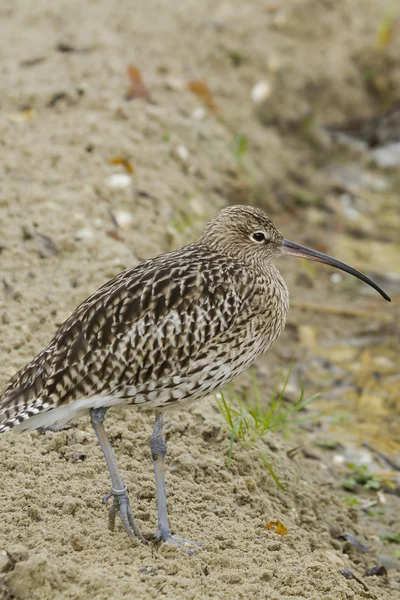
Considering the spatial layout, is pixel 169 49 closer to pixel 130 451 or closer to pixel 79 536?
pixel 130 451

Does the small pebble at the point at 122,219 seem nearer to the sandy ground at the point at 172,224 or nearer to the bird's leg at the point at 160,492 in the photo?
the sandy ground at the point at 172,224

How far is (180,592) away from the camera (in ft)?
16.2

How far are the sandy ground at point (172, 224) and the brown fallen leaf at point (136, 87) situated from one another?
147 mm

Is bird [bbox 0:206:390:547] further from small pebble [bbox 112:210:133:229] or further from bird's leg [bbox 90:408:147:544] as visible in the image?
small pebble [bbox 112:210:133:229]

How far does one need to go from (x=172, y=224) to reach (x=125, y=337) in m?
3.44

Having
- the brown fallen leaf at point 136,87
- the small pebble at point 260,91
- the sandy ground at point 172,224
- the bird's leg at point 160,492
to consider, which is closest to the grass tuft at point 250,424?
the sandy ground at point 172,224

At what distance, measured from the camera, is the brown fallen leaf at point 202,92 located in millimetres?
11383

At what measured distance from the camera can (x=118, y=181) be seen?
8977 millimetres

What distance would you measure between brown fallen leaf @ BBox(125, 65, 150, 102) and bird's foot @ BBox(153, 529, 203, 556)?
20.1 feet

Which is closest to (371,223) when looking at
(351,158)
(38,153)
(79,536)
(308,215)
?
(308,215)

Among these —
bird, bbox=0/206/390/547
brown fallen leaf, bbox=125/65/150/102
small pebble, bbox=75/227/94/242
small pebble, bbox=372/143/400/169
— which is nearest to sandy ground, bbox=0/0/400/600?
small pebble, bbox=75/227/94/242

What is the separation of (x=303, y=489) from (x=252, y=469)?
468 mm

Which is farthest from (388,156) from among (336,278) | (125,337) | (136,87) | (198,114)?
(125,337)

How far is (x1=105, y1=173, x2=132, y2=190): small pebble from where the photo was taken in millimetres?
8922
